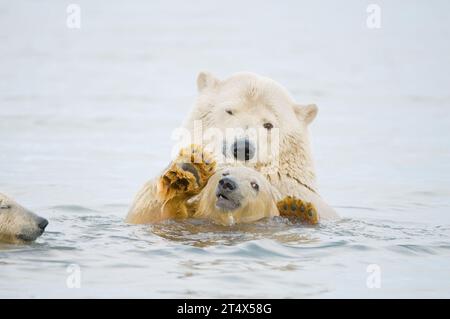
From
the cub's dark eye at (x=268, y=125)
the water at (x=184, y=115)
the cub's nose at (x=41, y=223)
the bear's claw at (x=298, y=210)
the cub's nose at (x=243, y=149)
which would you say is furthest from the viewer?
the cub's dark eye at (x=268, y=125)

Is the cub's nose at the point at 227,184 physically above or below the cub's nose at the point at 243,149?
below

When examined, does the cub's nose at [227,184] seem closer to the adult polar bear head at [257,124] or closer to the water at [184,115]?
the water at [184,115]

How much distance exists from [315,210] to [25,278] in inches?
118

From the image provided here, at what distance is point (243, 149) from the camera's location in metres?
10.2

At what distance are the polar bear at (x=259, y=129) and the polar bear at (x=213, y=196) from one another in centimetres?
37

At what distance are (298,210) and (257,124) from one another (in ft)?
3.36

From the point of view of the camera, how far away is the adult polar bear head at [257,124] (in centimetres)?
1059

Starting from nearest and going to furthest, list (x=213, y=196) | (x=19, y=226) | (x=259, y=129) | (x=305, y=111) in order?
(x=19, y=226) → (x=213, y=196) → (x=259, y=129) → (x=305, y=111)

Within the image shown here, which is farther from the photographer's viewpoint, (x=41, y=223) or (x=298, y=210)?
(x=298, y=210)

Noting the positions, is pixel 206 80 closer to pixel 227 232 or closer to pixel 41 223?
pixel 227 232

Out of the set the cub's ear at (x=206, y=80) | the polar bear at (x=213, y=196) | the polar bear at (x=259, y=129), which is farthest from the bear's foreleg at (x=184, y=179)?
the cub's ear at (x=206, y=80)

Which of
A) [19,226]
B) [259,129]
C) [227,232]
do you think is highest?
[259,129]

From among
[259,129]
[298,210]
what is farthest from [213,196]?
[259,129]

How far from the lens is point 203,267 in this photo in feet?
28.7
